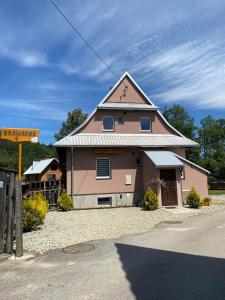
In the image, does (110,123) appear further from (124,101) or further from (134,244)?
(134,244)

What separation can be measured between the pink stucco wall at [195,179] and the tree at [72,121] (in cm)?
3144

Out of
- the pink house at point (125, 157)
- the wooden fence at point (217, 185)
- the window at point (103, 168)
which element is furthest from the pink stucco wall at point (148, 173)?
the wooden fence at point (217, 185)

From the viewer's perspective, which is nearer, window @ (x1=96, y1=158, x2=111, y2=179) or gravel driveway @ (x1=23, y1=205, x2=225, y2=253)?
gravel driveway @ (x1=23, y1=205, x2=225, y2=253)

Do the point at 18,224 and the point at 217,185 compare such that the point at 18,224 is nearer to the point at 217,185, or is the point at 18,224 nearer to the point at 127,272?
the point at 127,272

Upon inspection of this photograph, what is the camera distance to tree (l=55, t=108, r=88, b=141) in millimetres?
50844

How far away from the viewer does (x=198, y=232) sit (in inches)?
424

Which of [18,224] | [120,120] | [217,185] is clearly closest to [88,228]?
[18,224]

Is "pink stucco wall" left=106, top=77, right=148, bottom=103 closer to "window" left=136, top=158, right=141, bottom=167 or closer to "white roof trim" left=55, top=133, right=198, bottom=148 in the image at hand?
"white roof trim" left=55, top=133, right=198, bottom=148

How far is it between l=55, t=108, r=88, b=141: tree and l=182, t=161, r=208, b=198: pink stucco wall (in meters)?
31.4

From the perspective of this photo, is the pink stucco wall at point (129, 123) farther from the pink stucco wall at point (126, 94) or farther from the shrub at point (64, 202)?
the shrub at point (64, 202)

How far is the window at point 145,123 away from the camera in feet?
74.8

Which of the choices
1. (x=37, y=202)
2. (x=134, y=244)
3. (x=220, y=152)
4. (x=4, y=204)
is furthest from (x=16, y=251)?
(x=220, y=152)

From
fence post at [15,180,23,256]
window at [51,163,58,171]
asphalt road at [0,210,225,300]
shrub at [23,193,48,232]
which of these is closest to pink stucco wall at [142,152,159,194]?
shrub at [23,193,48,232]

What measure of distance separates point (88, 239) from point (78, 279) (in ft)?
13.7
